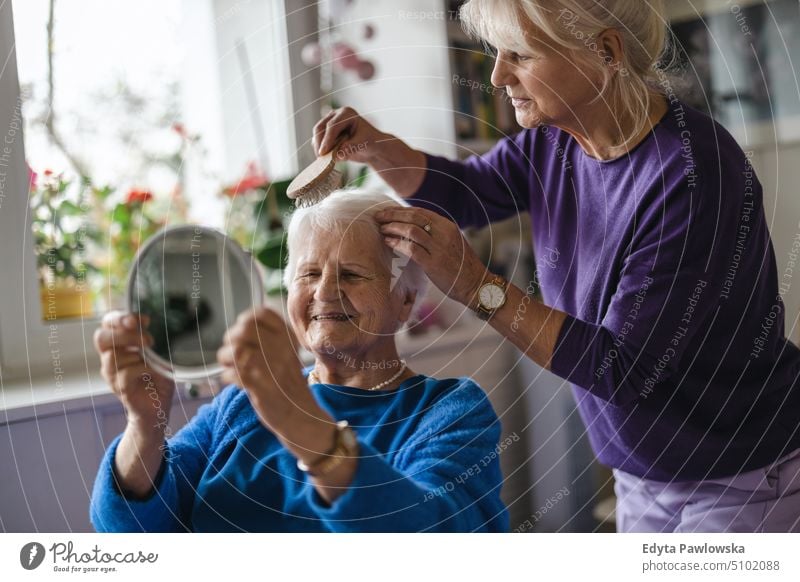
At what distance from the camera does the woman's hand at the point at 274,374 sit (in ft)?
2.54

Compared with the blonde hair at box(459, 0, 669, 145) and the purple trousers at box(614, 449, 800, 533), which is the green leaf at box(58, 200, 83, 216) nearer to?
the blonde hair at box(459, 0, 669, 145)

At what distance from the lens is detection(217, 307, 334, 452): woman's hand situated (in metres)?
0.77

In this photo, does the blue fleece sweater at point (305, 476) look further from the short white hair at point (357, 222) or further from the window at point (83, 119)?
the window at point (83, 119)

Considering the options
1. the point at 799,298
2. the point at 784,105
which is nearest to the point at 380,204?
the point at 799,298

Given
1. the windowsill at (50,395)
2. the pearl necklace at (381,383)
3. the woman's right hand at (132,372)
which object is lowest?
the windowsill at (50,395)

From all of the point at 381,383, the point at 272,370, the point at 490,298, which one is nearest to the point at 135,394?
the point at 272,370

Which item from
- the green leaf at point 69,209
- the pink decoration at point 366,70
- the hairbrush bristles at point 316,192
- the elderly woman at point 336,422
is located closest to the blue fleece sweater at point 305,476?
the elderly woman at point 336,422

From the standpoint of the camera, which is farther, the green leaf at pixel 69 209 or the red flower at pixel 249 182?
the red flower at pixel 249 182

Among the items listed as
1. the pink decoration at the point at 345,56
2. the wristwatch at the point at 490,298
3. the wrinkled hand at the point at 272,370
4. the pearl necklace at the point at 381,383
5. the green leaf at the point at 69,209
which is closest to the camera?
the wrinkled hand at the point at 272,370

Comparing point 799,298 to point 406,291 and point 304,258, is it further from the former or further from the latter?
point 304,258

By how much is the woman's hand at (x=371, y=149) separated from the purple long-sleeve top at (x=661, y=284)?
3 centimetres

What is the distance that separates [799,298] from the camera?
3.45ft

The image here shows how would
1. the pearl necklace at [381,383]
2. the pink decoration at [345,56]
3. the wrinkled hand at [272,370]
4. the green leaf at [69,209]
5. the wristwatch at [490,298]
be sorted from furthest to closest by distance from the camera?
the pink decoration at [345,56] < the green leaf at [69,209] < the pearl necklace at [381,383] < the wristwatch at [490,298] < the wrinkled hand at [272,370]

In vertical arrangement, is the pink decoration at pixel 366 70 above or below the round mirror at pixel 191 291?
above
